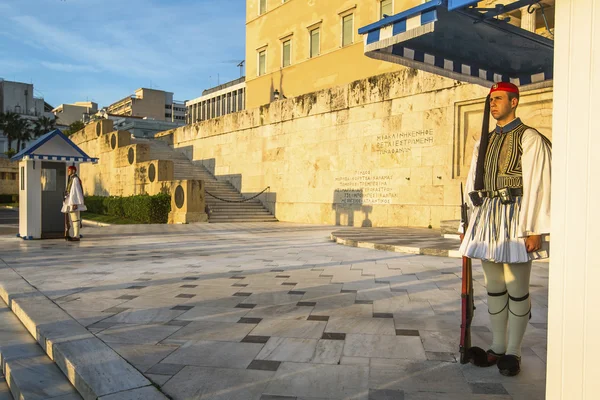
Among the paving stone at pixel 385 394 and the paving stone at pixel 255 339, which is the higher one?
the paving stone at pixel 385 394

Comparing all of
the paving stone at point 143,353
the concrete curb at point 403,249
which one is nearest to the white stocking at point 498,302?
the paving stone at point 143,353

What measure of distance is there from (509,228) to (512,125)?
2.64ft

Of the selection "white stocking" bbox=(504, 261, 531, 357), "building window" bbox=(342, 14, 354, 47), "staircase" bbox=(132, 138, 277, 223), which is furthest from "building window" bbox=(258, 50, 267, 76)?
"white stocking" bbox=(504, 261, 531, 357)

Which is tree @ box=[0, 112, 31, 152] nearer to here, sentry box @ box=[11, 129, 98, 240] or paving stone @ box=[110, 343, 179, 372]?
sentry box @ box=[11, 129, 98, 240]

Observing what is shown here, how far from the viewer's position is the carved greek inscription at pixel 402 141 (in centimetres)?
1527

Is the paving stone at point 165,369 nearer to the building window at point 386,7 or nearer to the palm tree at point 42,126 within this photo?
the building window at point 386,7

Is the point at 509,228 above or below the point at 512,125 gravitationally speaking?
below

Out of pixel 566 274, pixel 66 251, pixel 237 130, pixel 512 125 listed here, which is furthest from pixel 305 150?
pixel 566 274

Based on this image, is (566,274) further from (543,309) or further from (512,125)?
(543,309)

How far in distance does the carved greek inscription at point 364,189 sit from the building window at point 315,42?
12.1 m

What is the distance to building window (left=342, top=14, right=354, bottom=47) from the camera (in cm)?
2548

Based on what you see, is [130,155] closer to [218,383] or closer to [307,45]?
[307,45]

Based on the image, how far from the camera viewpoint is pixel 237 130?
959 inches

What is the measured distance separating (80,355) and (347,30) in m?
24.8
